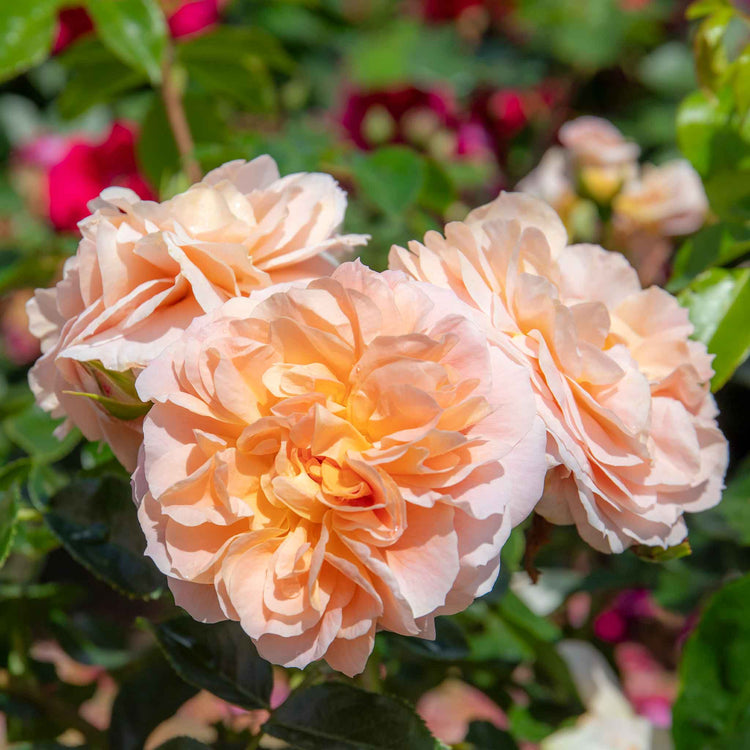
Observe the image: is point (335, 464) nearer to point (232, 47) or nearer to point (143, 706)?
point (143, 706)

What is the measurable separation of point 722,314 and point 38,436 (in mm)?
538

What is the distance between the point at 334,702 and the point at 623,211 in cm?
75

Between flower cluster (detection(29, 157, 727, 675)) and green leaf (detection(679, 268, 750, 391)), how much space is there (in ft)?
0.40

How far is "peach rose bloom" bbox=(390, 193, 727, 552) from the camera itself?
38cm

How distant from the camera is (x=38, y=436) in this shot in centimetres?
72

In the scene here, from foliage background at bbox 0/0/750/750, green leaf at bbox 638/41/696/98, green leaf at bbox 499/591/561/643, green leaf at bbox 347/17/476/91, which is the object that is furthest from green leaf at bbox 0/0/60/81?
green leaf at bbox 638/41/696/98

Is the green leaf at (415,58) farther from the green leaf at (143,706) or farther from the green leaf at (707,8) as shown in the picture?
the green leaf at (143,706)

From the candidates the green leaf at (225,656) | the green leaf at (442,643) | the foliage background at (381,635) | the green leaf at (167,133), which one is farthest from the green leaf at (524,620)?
the green leaf at (167,133)

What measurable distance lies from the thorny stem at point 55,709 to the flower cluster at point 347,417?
12.8 inches

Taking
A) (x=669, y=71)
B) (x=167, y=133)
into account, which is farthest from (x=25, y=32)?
(x=669, y=71)

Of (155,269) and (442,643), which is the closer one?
(155,269)

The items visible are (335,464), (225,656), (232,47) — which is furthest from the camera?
(232,47)

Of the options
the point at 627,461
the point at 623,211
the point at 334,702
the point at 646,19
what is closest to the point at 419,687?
the point at 334,702

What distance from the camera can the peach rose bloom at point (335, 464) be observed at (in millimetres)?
341
